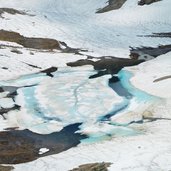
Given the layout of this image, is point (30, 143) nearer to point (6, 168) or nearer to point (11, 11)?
point (6, 168)

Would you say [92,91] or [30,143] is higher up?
[30,143]

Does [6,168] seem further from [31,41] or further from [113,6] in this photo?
[113,6]

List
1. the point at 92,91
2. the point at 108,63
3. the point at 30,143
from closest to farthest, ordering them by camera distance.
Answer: the point at 30,143 → the point at 92,91 → the point at 108,63

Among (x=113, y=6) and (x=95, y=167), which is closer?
(x=95, y=167)

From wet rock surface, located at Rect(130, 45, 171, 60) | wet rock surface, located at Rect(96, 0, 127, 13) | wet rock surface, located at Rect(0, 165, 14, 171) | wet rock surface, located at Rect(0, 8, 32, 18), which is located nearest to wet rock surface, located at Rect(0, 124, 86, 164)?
wet rock surface, located at Rect(0, 165, 14, 171)

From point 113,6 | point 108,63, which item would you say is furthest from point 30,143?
point 113,6

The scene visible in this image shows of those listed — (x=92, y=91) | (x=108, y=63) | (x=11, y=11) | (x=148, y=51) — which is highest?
(x=11, y=11)

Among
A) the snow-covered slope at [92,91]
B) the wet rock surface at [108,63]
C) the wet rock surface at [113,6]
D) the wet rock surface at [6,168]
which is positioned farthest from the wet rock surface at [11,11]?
the wet rock surface at [6,168]

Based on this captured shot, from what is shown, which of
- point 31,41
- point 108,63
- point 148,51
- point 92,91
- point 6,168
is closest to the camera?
point 6,168
